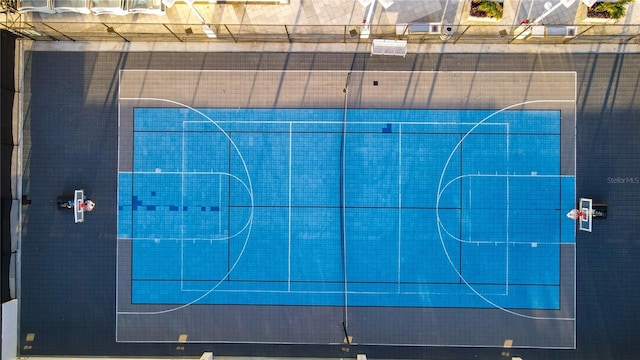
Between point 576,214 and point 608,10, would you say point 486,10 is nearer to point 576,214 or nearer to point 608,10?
point 608,10

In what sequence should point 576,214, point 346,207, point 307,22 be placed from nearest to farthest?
point 576,214, point 346,207, point 307,22

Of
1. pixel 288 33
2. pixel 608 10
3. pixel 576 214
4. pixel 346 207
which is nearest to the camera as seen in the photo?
pixel 576 214

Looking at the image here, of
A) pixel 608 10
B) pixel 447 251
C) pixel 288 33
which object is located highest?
pixel 608 10

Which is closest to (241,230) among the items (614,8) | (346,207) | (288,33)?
(346,207)

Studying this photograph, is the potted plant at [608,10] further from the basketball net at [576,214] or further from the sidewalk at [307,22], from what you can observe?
the basketball net at [576,214]

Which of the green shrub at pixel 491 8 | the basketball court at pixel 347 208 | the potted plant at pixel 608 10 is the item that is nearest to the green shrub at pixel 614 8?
the potted plant at pixel 608 10

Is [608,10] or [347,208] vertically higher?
[608,10]

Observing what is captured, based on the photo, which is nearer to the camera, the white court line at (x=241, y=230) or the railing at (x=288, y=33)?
the railing at (x=288, y=33)
